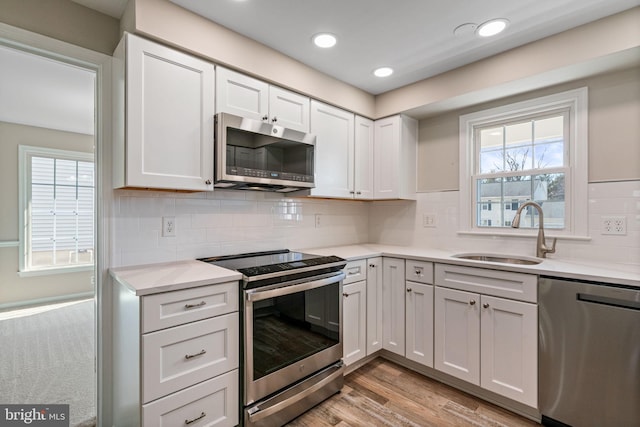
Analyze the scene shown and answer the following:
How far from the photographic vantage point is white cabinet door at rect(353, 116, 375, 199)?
9.42 feet

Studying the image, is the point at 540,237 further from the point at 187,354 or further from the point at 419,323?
the point at 187,354

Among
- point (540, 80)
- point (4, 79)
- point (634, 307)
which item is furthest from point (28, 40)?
point (634, 307)

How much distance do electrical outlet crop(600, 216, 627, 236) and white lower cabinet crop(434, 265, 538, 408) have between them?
717 mm

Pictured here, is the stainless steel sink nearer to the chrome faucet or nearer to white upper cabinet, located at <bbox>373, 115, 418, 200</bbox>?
the chrome faucet

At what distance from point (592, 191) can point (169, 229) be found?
2.89 m

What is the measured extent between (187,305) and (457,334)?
183 centimetres

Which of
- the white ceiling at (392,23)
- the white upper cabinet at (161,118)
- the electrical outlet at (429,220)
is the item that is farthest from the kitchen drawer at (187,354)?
the electrical outlet at (429,220)

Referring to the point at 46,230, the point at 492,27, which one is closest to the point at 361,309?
the point at 492,27

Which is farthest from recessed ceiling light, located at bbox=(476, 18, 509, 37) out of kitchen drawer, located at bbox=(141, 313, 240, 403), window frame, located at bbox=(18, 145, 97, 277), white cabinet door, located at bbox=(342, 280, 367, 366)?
window frame, located at bbox=(18, 145, 97, 277)

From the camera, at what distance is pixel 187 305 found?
1466 mm

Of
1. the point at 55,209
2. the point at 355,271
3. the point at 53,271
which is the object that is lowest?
the point at 53,271

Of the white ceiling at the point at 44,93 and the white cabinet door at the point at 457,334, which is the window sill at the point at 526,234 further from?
the white ceiling at the point at 44,93

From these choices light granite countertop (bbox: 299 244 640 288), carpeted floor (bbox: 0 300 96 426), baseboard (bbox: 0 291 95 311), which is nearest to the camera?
light granite countertop (bbox: 299 244 640 288)

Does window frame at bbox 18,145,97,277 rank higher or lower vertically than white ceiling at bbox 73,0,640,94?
lower
